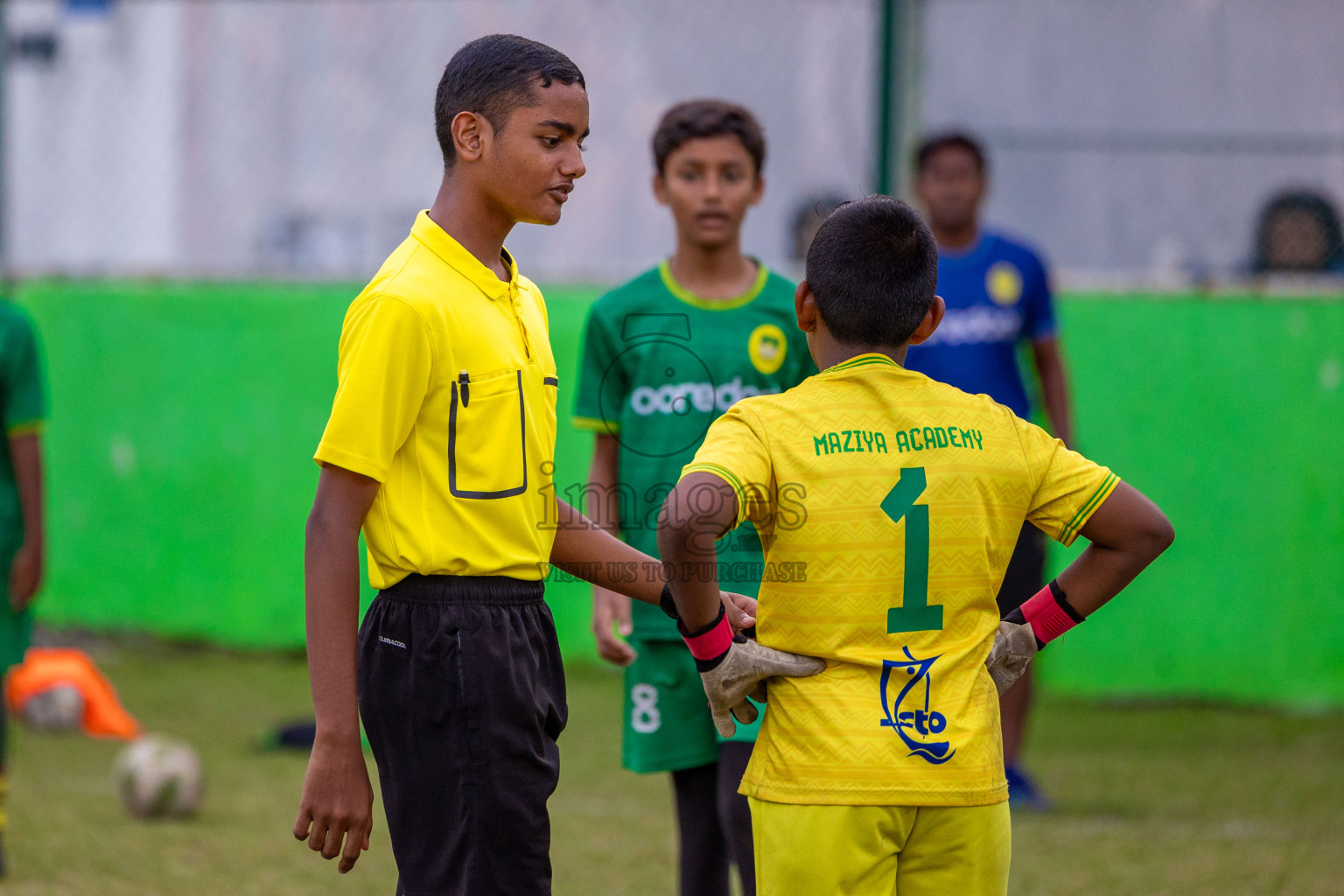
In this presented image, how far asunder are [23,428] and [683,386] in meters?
2.18

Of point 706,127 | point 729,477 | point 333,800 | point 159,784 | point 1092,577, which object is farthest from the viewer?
point 159,784

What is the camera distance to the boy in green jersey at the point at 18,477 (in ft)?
14.0

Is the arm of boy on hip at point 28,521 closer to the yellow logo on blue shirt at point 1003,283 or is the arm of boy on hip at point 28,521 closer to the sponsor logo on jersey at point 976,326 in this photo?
the sponsor logo on jersey at point 976,326

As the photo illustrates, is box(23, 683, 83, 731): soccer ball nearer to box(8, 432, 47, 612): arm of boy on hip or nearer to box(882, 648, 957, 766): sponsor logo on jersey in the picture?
box(8, 432, 47, 612): arm of boy on hip

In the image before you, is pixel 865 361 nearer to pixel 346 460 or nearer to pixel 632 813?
pixel 346 460

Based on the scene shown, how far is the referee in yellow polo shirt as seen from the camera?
2.14m

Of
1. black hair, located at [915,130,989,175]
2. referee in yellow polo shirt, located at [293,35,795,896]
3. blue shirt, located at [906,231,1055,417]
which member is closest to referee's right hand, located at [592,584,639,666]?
referee in yellow polo shirt, located at [293,35,795,896]

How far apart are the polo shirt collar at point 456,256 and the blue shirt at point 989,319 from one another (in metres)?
2.44

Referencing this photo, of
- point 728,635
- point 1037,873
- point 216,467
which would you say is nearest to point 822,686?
point 728,635

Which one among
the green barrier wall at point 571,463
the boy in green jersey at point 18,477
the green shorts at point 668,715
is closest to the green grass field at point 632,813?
the green barrier wall at point 571,463

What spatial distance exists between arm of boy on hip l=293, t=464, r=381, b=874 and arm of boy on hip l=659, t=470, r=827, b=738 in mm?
472

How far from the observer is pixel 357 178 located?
34.7 ft

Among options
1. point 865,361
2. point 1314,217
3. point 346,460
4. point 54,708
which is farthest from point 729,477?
point 1314,217

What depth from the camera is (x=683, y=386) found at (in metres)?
3.27
